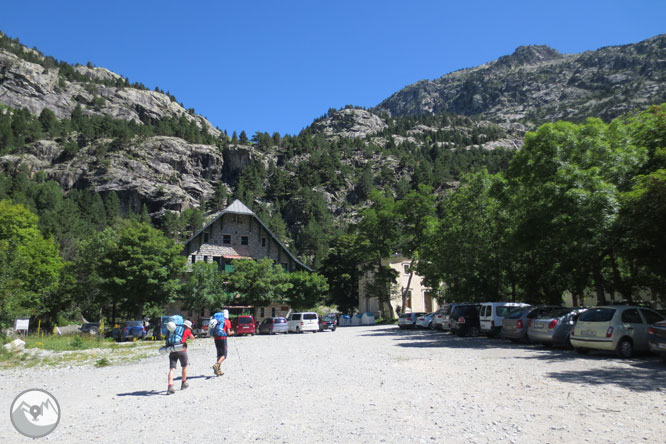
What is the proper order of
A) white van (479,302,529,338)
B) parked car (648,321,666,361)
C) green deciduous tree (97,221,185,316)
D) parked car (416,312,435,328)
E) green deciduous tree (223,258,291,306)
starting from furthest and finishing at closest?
green deciduous tree (223,258,291,306) < green deciduous tree (97,221,185,316) < parked car (416,312,435,328) < white van (479,302,529,338) < parked car (648,321,666,361)

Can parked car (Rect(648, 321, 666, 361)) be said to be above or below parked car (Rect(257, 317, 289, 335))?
→ above

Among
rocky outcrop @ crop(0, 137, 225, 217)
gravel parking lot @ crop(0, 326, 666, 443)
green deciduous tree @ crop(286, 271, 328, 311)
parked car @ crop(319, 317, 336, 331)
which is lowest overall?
parked car @ crop(319, 317, 336, 331)

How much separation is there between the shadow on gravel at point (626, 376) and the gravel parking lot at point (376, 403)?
3cm

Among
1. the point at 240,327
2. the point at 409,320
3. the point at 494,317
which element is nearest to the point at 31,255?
the point at 240,327

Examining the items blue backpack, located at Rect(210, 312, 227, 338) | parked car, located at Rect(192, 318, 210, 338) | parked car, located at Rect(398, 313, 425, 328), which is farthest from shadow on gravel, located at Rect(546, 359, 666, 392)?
parked car, located at Rect(192, 318, 210, 338)

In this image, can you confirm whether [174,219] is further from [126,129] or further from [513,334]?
[513,334]

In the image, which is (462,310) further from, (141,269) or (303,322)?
(141,269)

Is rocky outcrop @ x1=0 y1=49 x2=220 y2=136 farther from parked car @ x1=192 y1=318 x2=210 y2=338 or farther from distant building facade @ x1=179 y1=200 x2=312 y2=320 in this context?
parked car @ x1=192 y1=318 x2=210 y2=338

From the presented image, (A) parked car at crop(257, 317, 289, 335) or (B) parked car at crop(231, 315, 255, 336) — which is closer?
(B) parked car at crop(231, 315, 255, 336)

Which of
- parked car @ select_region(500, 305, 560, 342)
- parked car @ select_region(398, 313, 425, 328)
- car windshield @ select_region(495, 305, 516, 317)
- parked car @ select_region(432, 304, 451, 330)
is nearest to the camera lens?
parked car @ select_region(500, 305, 560, 342)

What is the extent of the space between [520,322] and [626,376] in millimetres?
8506

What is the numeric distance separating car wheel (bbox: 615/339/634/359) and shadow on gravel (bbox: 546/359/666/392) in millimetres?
1401

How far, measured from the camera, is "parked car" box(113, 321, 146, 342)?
3202cm

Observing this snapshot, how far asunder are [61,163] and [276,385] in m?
139
